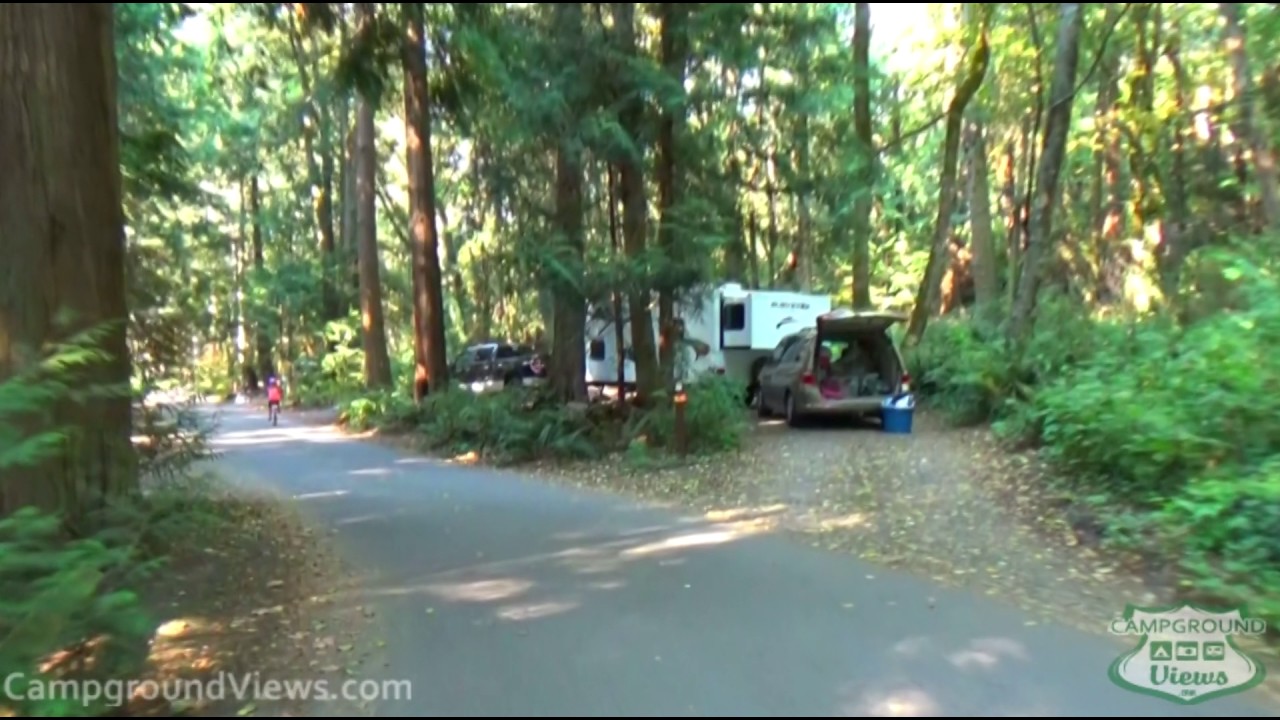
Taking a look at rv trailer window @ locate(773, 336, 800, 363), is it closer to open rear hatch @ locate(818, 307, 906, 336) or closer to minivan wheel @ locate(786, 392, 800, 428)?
minivan wheel @ locate(786, 392, 800, 428)

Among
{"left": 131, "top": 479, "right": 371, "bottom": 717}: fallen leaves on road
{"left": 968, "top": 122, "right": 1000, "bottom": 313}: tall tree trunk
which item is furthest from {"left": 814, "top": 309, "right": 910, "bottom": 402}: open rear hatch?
{"left": 968, "top": 122, "right": 1000, "bottom": 313}: tall tree trunk

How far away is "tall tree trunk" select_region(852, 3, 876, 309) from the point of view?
21047 mm

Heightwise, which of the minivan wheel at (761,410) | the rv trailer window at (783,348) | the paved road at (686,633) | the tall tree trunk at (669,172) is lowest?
the paved road at (686,633)

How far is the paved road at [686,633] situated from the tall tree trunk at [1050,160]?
375 inches

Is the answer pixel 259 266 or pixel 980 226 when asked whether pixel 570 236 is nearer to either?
pixel 980 226

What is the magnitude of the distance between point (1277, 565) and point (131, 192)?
482 inches

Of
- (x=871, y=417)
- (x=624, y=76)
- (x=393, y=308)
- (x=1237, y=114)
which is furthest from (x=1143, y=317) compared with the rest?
(x=393, y=308)

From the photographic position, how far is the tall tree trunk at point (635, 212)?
52.1 ft

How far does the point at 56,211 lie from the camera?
8141 mm

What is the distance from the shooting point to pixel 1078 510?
1032cm

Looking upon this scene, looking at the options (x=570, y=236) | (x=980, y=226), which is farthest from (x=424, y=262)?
(x=980, y=226)

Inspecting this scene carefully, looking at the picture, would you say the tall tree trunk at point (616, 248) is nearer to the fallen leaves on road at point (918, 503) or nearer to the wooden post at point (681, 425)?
the wooden post at point (681, 425)

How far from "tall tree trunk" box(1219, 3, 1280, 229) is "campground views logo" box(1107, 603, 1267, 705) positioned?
14164mm

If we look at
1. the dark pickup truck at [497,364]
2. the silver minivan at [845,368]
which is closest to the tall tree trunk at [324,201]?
the dark pickup truck at [497,364]
